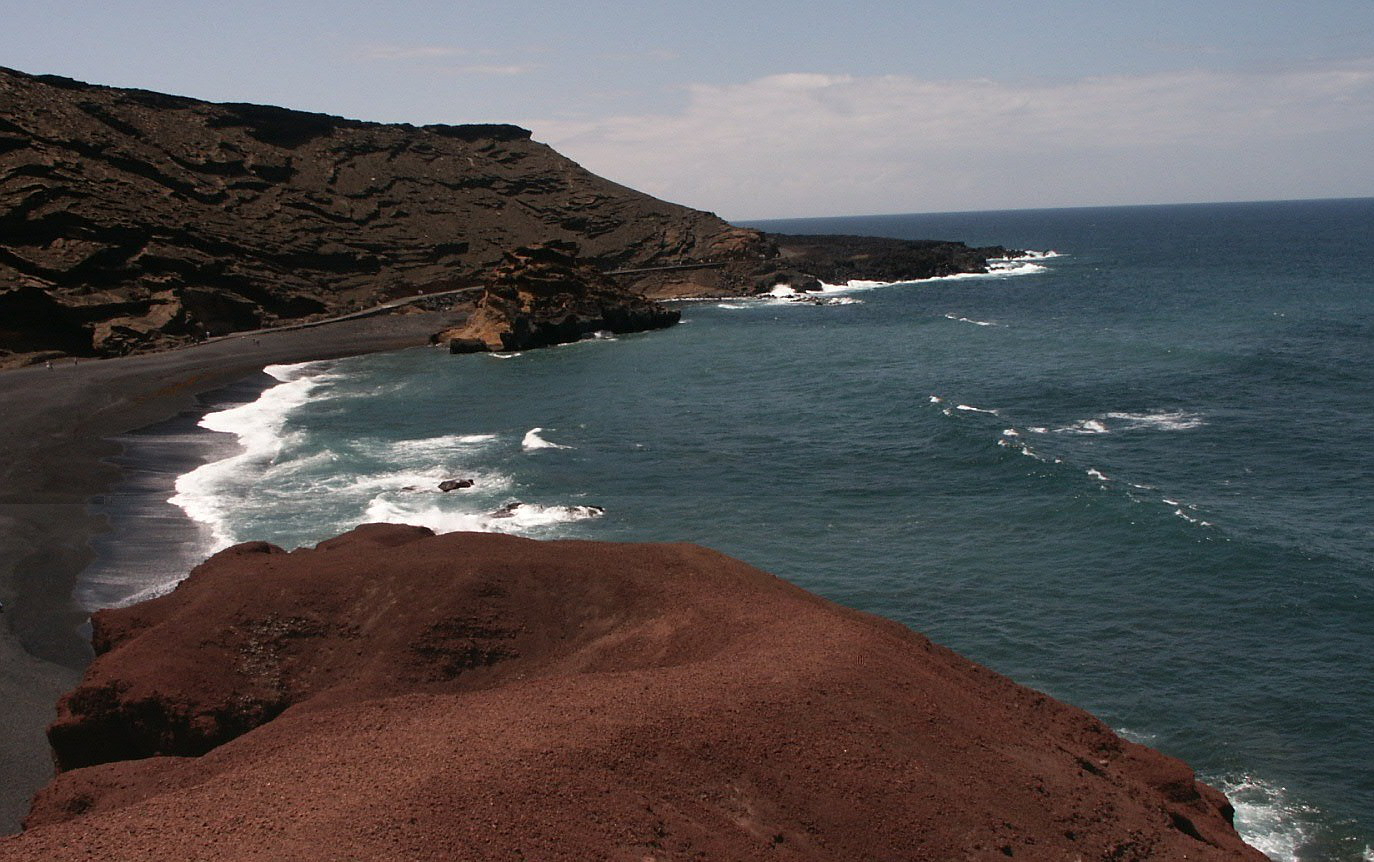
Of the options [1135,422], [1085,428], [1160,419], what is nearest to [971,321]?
[1160,419]

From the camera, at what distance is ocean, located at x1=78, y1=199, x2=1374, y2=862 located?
22203 mm

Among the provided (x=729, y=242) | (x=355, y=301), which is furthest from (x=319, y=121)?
(x=729, y=242)

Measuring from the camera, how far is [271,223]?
90.2 m

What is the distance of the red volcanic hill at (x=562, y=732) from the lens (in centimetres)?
1098

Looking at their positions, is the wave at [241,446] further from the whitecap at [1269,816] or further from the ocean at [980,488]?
the whitecap at [1269,816]

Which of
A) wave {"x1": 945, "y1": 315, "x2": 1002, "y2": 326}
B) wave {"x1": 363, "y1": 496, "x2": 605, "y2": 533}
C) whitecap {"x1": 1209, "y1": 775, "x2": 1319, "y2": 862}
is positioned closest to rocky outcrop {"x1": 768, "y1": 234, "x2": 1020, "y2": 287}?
wave {"x1": 945, "y1": 315, "x2": 1002, "y2": 326}

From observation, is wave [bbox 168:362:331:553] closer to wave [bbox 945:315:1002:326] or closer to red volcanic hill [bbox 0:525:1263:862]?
red volcanic hill [bbox 0:525:1263:862]

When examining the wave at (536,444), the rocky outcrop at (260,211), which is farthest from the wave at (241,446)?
the rocky outcrop at (260,211)

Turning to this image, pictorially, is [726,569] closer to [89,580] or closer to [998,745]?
[998,745]

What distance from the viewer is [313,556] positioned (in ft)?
67.9

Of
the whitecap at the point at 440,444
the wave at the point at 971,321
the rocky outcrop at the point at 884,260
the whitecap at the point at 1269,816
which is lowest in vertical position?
the whitecap at the point at 1269,816

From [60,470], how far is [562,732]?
35.2 meters

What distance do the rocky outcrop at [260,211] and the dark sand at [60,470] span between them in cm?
608

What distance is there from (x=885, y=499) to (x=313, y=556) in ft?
67.4
